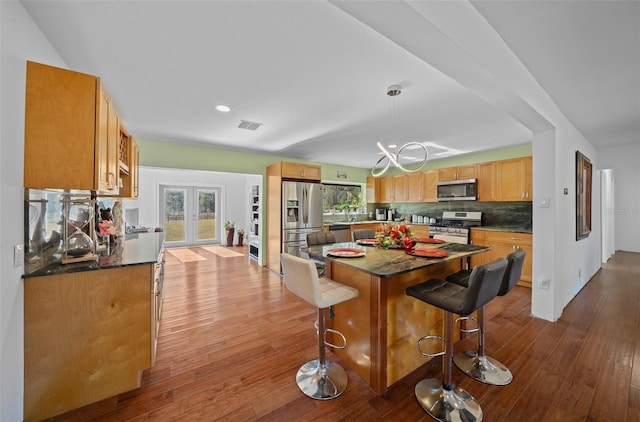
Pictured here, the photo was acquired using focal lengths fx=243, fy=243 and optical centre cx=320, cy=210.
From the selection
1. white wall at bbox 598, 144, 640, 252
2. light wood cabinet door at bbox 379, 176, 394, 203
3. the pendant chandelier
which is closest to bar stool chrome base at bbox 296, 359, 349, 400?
the pendant chandelier

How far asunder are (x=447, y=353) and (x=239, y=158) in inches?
180

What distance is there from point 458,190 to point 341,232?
102 inches

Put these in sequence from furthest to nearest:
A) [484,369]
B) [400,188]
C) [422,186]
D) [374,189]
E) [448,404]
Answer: [374,189], [400,188], [422,186], [484,369], [448,404]

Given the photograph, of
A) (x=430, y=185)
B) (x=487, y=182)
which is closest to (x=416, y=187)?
(x=430, y=185)

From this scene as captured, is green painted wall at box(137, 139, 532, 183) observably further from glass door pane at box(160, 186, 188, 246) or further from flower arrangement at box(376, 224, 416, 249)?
glass door pane at box(160, 186, 188, 246)

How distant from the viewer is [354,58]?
6.12 feet

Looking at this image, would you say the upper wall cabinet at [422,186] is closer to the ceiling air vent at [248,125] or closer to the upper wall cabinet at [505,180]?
the upper wall cabinet at [505,180]

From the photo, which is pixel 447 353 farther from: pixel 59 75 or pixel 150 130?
pixel 150 130

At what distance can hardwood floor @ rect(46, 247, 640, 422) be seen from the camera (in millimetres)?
1562

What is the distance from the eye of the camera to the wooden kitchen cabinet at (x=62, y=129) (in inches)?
54.7

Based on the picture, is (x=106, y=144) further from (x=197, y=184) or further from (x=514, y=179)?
(x=197, y=184)

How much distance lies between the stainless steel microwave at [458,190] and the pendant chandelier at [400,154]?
2.40 ft

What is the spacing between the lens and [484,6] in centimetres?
141

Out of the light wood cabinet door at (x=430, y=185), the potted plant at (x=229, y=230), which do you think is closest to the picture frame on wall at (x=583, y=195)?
the light wood cabinet door at (x=430, y=185)
